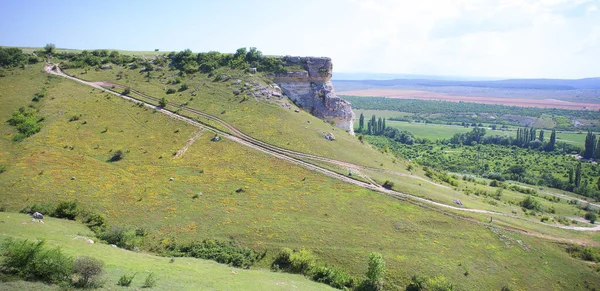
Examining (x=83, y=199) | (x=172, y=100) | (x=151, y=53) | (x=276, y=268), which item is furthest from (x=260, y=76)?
(x=276, y=268)

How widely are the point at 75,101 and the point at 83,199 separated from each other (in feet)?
137

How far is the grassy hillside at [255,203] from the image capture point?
1730 inches

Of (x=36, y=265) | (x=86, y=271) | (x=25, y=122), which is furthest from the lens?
(x=25, y=122)

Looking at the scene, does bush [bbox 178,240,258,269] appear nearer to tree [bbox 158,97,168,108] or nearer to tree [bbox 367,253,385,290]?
tree [bbox 367,253,385,290]

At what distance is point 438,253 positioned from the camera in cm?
4494

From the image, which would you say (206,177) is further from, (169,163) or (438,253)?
(438,253)

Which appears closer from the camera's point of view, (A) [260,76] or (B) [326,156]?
(B) [326,156]

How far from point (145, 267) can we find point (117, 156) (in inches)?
1374

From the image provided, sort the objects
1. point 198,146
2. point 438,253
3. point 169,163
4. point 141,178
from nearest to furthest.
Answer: point 438,253, point 141,178, point 169,163, point 198,146

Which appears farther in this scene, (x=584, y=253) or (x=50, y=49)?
(x=50, y=49)

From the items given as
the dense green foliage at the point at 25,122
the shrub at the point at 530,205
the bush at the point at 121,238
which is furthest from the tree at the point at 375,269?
the dense green foliage at the point at 25,122

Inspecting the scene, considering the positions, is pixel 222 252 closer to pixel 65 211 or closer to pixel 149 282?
pixel 149 282

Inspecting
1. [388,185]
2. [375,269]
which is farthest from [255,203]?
[388,185]

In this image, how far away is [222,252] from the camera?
41344 mm
